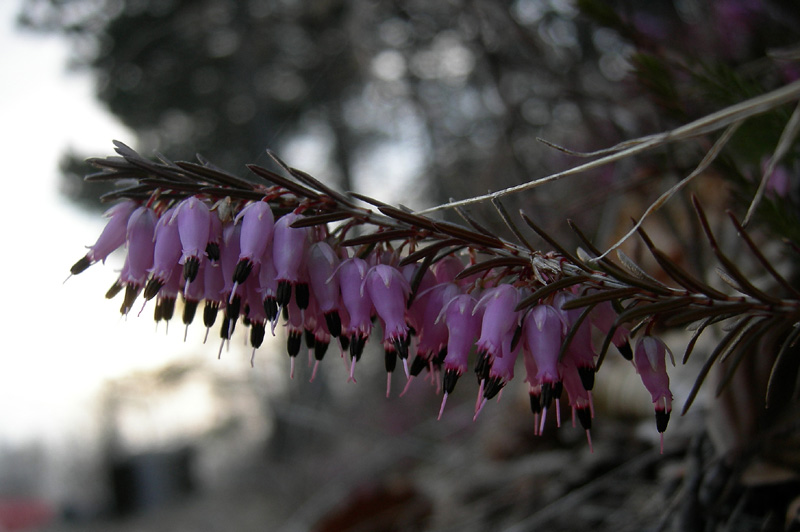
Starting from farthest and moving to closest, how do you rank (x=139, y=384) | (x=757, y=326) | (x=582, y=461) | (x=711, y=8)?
(x=139, y=384) → (x=711, y=8) → (x=582, y=461) → (x=757, y=326)

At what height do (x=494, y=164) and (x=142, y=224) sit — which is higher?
(x=494, y=164)

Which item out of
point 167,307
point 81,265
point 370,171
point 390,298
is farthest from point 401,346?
point 370,171

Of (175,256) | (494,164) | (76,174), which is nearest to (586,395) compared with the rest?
(175,256)

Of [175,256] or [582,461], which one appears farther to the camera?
[582,461]

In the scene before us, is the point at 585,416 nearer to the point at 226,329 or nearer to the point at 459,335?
the point at 459,335

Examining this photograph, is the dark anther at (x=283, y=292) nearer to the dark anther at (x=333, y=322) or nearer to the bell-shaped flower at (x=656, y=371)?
the dark anther at (x=333, y=322)

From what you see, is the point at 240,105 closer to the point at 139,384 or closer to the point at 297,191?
the point at 139,384
